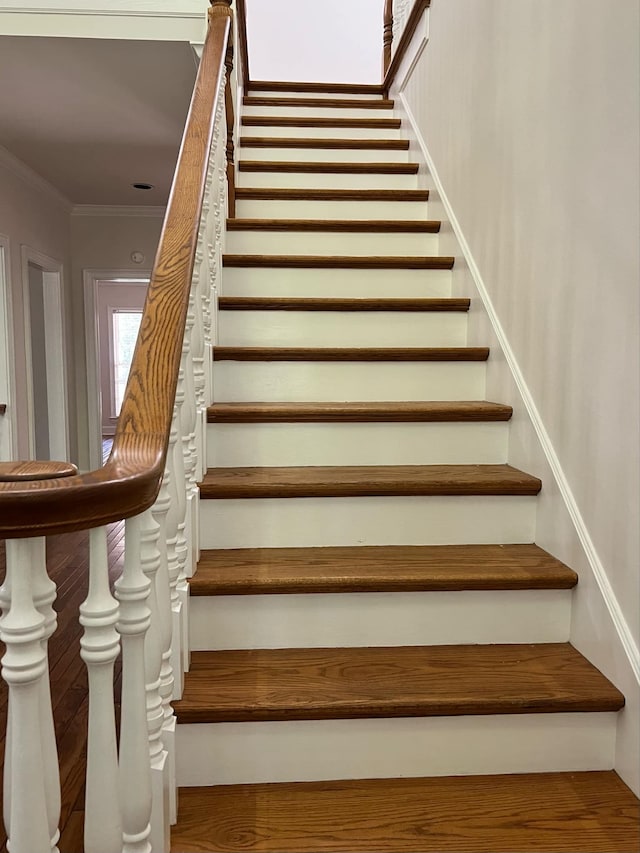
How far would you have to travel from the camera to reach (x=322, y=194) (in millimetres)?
3047

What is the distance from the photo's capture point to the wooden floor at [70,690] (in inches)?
52.7

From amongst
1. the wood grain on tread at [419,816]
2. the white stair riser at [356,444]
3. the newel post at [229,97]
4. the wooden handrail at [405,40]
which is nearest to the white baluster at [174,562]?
the wood grain on tread at [419,816]

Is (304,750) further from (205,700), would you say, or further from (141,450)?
(141,450)

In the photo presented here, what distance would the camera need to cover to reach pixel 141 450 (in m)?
0.86

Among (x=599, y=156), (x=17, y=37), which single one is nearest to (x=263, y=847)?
(x=599, y=156)

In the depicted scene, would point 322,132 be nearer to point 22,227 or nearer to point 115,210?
point 22,227

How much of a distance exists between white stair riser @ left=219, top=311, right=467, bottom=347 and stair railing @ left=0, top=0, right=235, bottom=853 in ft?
3.20

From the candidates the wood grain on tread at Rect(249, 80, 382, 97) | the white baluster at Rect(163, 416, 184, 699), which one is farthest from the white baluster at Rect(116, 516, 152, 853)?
the wood grain on tread at Rect(249, 80, 382, 97)

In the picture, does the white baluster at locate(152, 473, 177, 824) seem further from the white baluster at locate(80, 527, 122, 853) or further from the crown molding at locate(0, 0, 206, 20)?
the crown molding at locate(0, 0, 206, 20)

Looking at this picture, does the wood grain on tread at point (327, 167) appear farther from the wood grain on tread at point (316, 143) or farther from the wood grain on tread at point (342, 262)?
the wood grain on tread at point (342, 262)

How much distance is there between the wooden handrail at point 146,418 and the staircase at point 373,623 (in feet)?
2.33

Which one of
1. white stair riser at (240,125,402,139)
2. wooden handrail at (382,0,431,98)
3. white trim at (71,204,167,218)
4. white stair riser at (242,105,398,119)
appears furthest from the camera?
white trim at (71,204,167,218)

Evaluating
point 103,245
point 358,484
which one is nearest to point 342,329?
point 358,484

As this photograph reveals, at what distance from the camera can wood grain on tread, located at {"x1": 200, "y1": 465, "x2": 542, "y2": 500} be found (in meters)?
1.75
